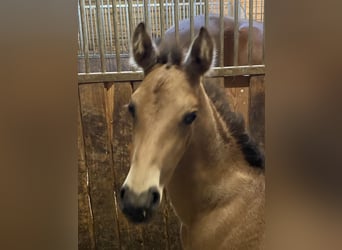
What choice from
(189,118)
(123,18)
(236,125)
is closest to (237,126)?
(236,125)

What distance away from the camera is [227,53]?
0.67 metres

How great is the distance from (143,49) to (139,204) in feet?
0.78

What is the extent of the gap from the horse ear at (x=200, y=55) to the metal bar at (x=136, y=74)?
0.07ft

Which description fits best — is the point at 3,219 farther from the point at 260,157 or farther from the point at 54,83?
the point at 260,157

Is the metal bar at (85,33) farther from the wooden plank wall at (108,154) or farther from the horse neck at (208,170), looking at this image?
the horse neck at (208,170)

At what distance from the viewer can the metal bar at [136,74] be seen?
0.64 metres

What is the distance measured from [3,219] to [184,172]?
0.41 metres

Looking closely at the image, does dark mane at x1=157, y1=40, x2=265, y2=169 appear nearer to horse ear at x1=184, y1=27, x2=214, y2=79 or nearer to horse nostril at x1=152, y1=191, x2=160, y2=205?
horse ear at x1=184, y1=27, x2=214, y2=79

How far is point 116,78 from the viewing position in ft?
2.29

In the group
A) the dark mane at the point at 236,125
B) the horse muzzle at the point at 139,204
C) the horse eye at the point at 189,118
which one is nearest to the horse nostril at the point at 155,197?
the horse muzzle at the point at 139,204

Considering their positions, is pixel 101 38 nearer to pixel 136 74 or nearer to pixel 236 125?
pixel 136 74

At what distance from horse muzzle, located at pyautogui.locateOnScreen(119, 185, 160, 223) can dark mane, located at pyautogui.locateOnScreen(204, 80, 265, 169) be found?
22 centimetres

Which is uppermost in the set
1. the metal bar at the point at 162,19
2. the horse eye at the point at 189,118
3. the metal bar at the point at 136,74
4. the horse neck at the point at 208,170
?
the metal bar at the point at 162,19

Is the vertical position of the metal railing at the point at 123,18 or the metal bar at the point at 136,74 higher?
the metal railing at the point at 123,18
